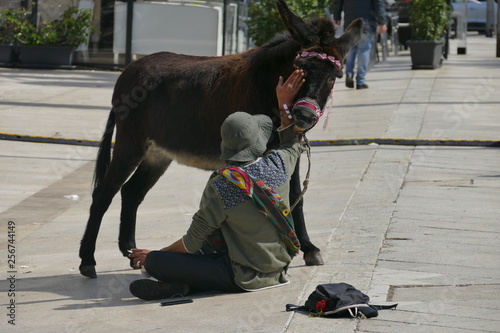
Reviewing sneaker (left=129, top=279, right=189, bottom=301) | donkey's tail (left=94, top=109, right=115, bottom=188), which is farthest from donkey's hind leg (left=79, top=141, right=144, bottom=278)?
sneaker (left=129, top=279, right=189, bottom=301)

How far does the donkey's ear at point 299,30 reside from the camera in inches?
225

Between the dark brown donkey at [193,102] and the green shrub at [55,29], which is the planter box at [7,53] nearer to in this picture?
the green shrub at [55,29]

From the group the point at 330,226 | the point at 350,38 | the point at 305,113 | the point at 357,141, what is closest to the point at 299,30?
the point at 350,38

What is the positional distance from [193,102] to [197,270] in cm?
Result: 133

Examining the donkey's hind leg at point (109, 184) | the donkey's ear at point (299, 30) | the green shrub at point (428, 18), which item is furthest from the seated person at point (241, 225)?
the green shrub at point (428, 18)

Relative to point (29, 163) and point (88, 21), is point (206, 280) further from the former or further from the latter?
point (88, 21)

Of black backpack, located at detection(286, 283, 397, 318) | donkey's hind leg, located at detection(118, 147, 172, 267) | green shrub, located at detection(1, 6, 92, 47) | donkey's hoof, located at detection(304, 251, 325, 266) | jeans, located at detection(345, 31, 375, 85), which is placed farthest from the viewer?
green shrub, located at detection(1, 6, 92, 47)

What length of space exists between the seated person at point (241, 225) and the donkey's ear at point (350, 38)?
42cm

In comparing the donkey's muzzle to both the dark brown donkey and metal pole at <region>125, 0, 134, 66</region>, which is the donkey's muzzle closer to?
the dark brown donkey

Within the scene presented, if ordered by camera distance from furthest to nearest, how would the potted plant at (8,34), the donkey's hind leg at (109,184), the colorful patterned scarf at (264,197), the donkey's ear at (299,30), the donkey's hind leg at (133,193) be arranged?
1. the potted plant at (8,34)
2. the donkey's hind leg at (133,193)
3. the donkey's hind leg at (109,184)
4. the donkey's ear at (299,30)
5. the colorful patterned scarf at (264,197)

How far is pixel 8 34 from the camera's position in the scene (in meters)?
18.7

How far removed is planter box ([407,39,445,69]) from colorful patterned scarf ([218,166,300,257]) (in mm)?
13842

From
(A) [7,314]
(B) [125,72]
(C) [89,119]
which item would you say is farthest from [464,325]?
(C) [89,119]

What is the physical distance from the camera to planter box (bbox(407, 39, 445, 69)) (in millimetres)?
18597
